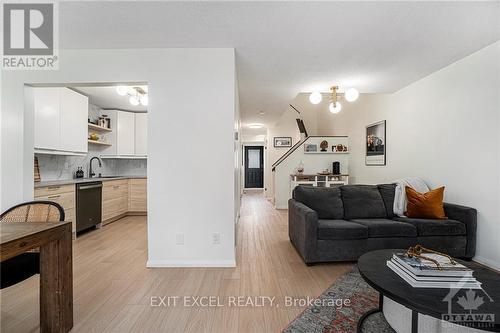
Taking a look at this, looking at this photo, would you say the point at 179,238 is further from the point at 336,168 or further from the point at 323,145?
the point at 323,145

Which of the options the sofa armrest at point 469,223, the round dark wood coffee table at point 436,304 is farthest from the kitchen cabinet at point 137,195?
the sofa armrest at point 469,223

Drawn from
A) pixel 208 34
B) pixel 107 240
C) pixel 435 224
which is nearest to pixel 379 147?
pixel 435 224

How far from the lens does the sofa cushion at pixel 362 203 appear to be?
10.6 feet

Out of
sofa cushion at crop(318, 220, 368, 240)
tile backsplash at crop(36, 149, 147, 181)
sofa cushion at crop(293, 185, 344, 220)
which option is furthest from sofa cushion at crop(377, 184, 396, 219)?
tile backsplash at crop(36, 149, 147, 181)

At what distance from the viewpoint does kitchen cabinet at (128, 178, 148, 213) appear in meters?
5.39

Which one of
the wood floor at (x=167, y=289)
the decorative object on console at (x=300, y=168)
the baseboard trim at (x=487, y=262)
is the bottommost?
the wood floor at (x=167, y=289)

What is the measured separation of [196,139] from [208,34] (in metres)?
1.10

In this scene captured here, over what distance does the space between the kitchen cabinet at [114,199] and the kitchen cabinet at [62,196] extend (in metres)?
0.80

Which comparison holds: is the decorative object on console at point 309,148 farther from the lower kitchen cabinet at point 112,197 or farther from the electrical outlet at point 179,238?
the electrical outlet at point 179,238

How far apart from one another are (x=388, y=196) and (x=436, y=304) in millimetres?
2444

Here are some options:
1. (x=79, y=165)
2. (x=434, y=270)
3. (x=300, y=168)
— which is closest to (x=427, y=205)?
(x=434, y=270)

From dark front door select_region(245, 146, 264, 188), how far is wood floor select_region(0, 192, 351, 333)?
26.8 feet

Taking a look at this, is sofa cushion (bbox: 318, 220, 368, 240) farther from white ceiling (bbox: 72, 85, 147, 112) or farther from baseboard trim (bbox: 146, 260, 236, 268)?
white ceiling (bbox: 72, 85, 147, 112)

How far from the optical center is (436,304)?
1199 mm
